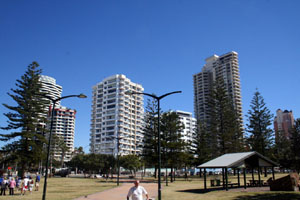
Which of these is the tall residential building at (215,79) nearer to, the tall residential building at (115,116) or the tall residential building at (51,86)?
the tall residential building at (115,116)

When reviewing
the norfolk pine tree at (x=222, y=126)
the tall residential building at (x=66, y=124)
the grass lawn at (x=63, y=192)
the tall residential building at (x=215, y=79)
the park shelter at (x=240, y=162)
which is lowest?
the grass lawn at (x=63, y=192)

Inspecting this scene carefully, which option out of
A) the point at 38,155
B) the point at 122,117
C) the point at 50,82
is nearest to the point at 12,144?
the point at 38,155

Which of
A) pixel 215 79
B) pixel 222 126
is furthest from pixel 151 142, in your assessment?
pixel 215 79

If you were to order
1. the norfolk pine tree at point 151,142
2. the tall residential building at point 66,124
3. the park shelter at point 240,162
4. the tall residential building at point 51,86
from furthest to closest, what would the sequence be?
the tall residential building at point 66,124, the tall residential building at point 51,86, the norfolk pine tree at point 151,142, the park shelter at point 240,162

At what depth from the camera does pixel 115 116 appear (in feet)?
384

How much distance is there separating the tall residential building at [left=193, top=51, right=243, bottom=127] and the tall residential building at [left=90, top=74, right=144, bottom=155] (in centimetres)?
3435

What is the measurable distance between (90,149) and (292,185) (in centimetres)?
10981

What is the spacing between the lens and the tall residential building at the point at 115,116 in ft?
376

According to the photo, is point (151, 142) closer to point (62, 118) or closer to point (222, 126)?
point (222, 126)

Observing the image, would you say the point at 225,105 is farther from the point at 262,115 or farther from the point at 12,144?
the point at 12,144

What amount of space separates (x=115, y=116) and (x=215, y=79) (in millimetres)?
53282

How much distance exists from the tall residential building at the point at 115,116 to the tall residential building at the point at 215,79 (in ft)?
113

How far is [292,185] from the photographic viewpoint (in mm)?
20188

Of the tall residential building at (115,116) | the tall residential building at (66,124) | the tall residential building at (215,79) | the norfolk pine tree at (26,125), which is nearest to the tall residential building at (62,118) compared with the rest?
the tall residential building at (66,124)
